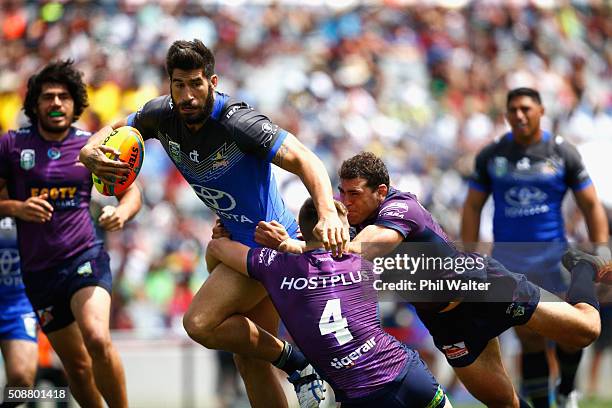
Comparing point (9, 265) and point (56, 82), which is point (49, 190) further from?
point (9, 265)

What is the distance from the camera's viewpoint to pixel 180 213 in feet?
44.9

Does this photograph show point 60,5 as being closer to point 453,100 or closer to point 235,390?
point 453,100

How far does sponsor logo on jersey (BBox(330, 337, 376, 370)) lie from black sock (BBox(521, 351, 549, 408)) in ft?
10.9

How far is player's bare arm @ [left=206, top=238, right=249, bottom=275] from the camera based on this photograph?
645 centimetres

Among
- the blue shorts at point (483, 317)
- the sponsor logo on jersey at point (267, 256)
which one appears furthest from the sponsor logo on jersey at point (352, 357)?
the blue shorts at point (483, 317)

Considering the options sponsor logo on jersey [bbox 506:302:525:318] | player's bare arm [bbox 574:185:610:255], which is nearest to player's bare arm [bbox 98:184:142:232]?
sponsor logo on jersey [bbox 506:302:525:318]

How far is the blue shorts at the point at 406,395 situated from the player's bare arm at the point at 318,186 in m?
0.78

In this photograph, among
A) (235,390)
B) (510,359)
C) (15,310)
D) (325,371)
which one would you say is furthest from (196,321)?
(510,359)

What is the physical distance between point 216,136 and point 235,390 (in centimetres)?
531

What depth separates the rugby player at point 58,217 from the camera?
7.59m

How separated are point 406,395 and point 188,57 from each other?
2356 mm

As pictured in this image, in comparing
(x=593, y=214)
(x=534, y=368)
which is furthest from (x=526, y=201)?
(x=534, y=368)

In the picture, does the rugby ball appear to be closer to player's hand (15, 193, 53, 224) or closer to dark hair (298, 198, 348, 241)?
player's hand (15, 193, 53, 224)

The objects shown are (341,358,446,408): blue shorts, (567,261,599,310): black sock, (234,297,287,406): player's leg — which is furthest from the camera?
(567,261,599,310): black sock
